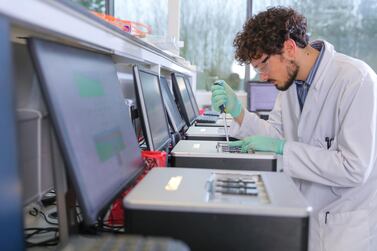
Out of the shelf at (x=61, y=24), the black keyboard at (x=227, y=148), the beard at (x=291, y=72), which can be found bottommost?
the black keyboard at (x=227, y=148)

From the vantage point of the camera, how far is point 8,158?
0.43 m

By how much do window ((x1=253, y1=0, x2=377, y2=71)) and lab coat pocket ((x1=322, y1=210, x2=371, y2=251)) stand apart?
328 cm

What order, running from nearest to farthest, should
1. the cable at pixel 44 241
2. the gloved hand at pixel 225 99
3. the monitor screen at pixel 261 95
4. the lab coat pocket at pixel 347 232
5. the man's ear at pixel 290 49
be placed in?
the cable at pixel 44 241 < the lab coat pocket at pixel 347 232 < the man's ear at pixel 290 49 < the gloved hand at pixel 225 99 < the monitor screen at pixel 261 95

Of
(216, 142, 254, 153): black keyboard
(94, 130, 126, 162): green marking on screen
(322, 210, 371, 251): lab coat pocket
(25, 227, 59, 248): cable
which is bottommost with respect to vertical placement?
(322, 210, 371, 251): lab coat pocket

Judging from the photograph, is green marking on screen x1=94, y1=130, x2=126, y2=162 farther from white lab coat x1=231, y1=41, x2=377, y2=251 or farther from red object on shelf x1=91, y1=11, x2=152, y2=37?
white lab coat x1=231, y1=41, x2=377, y2=251

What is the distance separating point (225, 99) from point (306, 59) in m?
0.40

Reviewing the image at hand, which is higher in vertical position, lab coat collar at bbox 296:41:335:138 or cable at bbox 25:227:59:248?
lab coat collar at bbox 296:41:335:138

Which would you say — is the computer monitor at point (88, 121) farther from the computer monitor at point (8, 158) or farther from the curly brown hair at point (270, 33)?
the curly brown hair at point (270, 33)

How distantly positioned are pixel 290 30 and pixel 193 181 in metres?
0.71

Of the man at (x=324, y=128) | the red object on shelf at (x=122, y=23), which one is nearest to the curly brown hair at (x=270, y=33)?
the man at (x=324, y=128)

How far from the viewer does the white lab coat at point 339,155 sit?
0.98 meters

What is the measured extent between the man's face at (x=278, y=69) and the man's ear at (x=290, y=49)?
14mm

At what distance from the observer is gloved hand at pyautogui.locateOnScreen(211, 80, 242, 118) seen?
149 centimetres

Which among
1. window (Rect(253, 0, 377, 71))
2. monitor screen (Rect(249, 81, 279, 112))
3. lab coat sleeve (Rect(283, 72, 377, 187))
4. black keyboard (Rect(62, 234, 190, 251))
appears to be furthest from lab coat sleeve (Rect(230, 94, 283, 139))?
window (Rect(253, 0, 377, 71))
